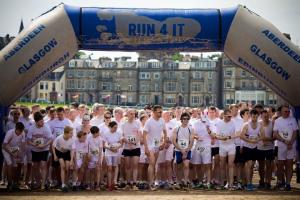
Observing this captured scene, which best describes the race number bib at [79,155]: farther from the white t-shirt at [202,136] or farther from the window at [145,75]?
the window at [145,75]

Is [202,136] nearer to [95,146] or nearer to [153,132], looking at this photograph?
[153,132]

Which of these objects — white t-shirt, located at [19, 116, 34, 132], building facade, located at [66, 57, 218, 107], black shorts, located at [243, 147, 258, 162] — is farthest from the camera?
building facade, located at [66, 57, 218, 107]

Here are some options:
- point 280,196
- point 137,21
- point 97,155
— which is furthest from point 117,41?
point 280,196

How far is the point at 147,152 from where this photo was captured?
13.5 m

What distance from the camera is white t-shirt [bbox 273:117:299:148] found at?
13.4 m

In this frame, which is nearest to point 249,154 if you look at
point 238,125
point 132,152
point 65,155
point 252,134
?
point 252,134

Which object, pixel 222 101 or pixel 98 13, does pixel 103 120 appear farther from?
pixel 222 101

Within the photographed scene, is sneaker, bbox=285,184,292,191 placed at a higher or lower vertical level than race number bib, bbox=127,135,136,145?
lower

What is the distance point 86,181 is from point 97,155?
725 millimetres

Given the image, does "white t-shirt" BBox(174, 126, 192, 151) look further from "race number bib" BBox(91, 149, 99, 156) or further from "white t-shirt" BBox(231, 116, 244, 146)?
"race number bib" BBox(91, 149, 99, 156)

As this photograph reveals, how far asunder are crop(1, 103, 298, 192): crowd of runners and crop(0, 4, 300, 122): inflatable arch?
3.40 feet

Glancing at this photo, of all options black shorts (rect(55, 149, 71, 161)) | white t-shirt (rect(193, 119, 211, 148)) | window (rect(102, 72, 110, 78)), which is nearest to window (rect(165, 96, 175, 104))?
window (rect(102, 72, 110, 78))

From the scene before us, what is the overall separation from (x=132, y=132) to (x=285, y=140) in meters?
3.82

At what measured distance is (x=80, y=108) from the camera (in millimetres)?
15648
